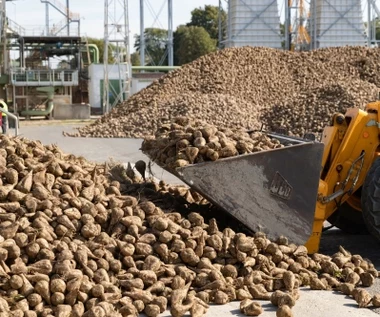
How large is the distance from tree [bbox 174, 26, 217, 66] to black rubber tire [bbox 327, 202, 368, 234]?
178ft

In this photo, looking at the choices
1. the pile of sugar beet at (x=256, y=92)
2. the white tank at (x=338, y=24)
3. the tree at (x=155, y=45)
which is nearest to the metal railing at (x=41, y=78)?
the pile of sugar beet at (x=256, y=92)

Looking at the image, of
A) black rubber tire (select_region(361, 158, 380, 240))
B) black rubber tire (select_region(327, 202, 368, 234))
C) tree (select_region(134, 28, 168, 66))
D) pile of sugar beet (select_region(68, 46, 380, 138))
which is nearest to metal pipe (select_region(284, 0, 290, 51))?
pile of sugar beet (select_region(68, 46, 380, 138))

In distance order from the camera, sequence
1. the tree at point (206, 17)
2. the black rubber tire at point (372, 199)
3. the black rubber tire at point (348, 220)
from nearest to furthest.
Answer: the black rubber tire at point (372, 199) < the black rubber tire at point (348, 220) < the tree at point (206, 17)

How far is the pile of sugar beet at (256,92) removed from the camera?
22281 mm

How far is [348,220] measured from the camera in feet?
26.2

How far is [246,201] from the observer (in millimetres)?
6418

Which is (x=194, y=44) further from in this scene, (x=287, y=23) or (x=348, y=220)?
(x=348, y=220)

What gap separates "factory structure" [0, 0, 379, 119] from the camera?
4072cm

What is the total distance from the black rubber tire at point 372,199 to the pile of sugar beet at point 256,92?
548 inches

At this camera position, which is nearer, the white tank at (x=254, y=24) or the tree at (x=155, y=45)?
the white tank at (x=254, y=24)

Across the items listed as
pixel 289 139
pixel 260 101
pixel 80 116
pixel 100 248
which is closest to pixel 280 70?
pixel 260 101

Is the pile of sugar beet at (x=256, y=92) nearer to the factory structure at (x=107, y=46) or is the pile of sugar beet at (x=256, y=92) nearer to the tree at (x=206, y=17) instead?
the factory structure at (x=107, y=46)

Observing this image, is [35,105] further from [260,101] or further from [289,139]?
[289,139]

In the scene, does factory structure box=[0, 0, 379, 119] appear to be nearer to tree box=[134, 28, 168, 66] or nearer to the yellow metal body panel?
tree box=[134, 28, 168, 66]
